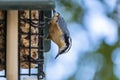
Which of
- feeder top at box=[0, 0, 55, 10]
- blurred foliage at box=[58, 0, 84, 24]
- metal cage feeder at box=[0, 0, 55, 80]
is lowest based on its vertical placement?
metal cage feeder at box=[0, 0, 55, 80]

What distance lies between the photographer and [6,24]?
7.91ft

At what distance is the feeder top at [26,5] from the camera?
215cm

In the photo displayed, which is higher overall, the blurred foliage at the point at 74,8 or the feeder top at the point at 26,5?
the blurred foliage at the point at 74,8

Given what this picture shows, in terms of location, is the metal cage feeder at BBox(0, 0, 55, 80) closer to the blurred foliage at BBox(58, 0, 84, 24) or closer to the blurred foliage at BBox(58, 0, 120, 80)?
the blurred foliage at BBox(58, 0, 120, 80)

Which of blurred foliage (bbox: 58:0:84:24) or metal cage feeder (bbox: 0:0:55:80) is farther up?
blurred foliage (bbox: 58:0:84:24)

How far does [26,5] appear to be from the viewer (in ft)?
7.06

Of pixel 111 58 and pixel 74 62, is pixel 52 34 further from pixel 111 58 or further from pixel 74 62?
pixel 74 62

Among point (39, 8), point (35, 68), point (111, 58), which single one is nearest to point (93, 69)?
point (111, 58)

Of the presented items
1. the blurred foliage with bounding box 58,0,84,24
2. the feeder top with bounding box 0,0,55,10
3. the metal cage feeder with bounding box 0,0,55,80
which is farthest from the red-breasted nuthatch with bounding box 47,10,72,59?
the blurred foliage with bounding box 58,0,84,24

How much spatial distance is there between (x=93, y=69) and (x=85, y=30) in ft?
1.34

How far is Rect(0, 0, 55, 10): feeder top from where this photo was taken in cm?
215

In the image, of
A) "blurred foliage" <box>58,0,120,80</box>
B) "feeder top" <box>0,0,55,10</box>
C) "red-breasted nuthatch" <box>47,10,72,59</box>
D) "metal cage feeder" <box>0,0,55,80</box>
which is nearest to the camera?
"feeder top" <box>0,0,55,10</box>

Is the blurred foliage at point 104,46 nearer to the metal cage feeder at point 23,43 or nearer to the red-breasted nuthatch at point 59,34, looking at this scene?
the metal cage feeder at point 23,43

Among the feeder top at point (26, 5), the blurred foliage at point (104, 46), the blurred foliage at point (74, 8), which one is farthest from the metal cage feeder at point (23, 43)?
the blurred foliage at point (74, 8)
